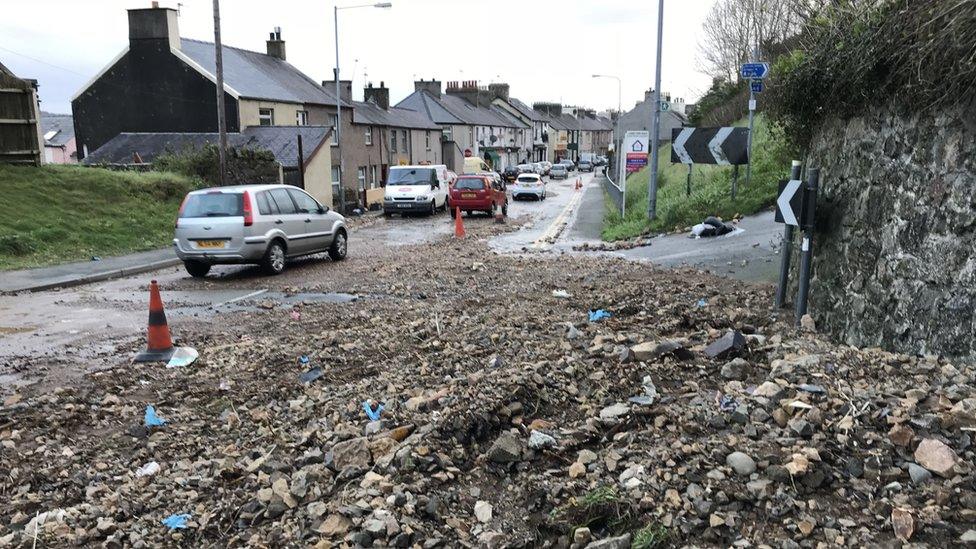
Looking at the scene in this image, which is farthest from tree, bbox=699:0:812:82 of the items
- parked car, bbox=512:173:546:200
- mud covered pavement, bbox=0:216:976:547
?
mud covered pavement, bbox=0:216:976:547

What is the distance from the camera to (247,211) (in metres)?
13.2

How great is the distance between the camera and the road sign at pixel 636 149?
22.3 meters

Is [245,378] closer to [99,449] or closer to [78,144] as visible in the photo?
[99,449]

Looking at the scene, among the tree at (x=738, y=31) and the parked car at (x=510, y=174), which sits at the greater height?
the tree at (x=738, y=31)

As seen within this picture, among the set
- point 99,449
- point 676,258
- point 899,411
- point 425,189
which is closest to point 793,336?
point 899,411

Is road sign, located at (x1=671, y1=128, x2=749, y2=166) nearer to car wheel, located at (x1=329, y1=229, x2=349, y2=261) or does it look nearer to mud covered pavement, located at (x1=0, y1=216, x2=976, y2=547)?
car wheel, located at (x1=329, y1=229, x2=349, y2=261)

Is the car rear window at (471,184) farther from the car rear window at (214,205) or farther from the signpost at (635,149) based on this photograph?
the car rear window at (214,205)

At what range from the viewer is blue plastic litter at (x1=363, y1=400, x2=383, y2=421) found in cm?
517

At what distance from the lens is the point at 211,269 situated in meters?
15.0

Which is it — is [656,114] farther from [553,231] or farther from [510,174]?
[510,174]

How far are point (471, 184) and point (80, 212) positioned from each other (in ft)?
46.3

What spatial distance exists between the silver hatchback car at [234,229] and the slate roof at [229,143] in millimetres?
16243

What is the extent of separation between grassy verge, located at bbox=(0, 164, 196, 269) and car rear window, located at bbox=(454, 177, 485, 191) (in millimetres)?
10127

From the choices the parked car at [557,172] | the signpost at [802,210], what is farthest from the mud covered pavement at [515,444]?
the parked car at [557,172]
